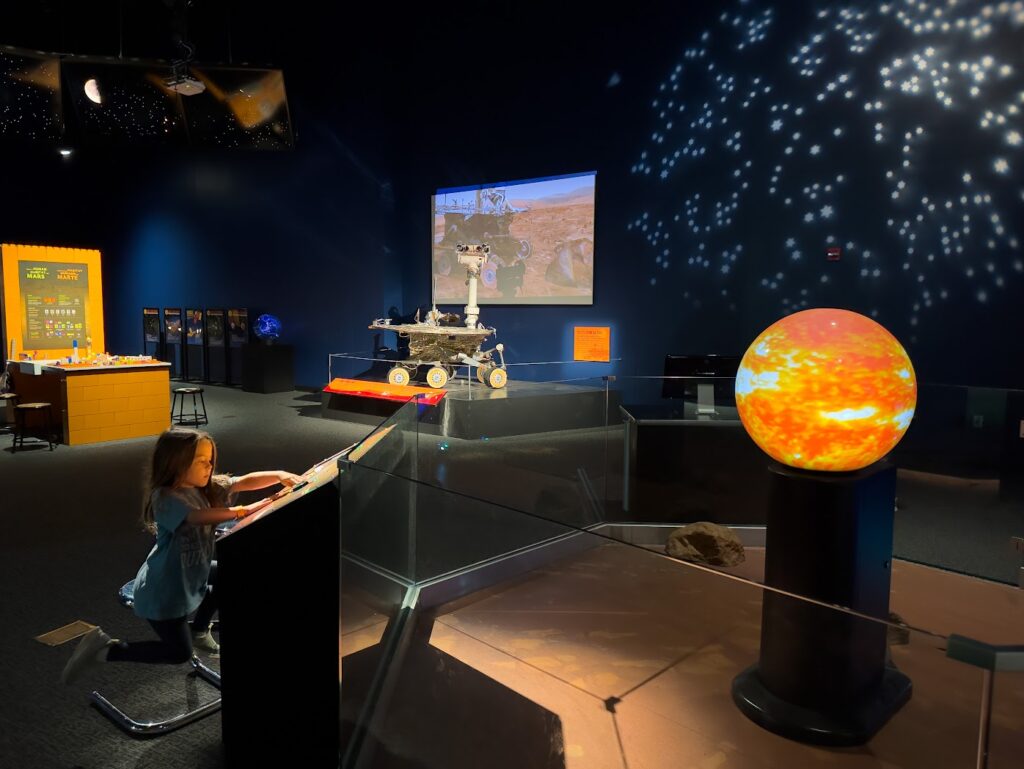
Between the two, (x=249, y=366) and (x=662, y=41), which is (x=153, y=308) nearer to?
(x=249, y=366)

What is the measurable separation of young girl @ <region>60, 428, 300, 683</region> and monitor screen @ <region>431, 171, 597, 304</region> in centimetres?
696

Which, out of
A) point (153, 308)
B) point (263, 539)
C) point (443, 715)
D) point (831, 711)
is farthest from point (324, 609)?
point (153, 308)

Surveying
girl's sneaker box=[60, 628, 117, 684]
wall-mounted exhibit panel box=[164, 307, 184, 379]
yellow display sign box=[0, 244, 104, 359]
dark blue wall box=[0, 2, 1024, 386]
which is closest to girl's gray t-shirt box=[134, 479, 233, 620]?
girl's sneaker box=[60, 628, 117, 684]

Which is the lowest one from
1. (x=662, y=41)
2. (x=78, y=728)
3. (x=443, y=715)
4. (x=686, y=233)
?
(x=78, y=728)

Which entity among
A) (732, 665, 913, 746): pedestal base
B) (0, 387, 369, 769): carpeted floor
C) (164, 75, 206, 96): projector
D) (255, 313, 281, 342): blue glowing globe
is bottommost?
(0, 387, 369, 769): carpeted floor

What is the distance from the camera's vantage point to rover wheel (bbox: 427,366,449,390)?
7.62 meters

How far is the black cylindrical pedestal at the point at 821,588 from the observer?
6.33 ft

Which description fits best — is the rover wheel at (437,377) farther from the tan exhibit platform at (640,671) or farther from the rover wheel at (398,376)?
the tan exhibit platform at (640,671)

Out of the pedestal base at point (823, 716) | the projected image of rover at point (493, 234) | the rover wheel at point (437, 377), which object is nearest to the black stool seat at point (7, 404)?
the rover wheel at point (437, 377)

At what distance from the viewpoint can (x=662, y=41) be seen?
26.0ft

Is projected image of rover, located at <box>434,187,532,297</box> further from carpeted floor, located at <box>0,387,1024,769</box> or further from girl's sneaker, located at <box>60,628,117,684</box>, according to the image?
girl's sneaker, located at <box>60,628,117,684</box>

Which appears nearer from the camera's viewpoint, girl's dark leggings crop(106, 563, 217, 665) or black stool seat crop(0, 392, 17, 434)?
girl's dark leggings crop(106, 563, 217, 665)

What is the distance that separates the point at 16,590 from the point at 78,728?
4.94ft

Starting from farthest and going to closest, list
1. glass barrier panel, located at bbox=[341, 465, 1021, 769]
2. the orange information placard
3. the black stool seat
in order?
1. the orange information placard
2. the black stool seat
3. glass barrier panel, located at bbox=[341, 465, 1021, 769]
